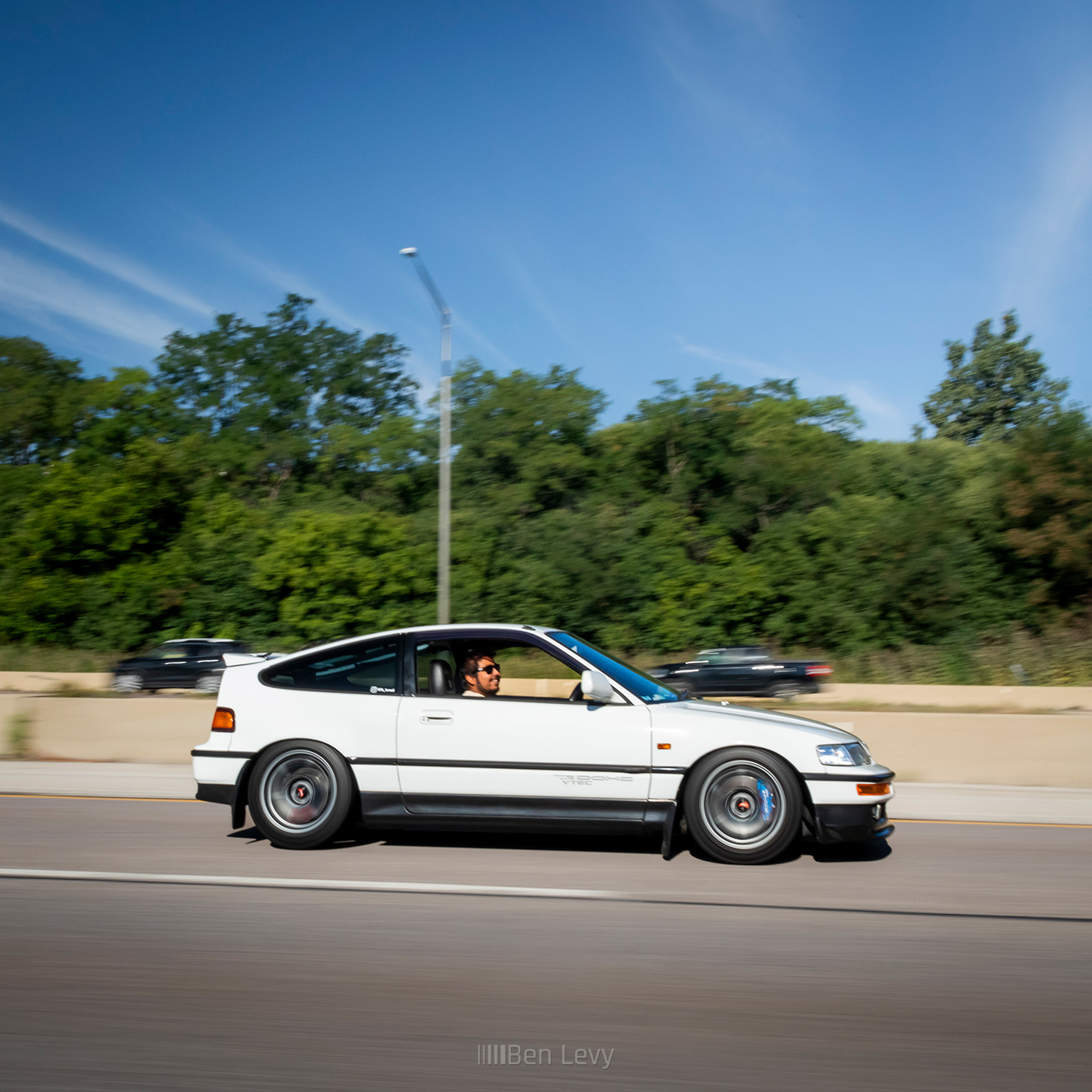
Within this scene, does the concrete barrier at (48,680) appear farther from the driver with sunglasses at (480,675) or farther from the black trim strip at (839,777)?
the black trim strip at (839,777)

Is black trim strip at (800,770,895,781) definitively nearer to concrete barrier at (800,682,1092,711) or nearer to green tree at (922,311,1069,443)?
concrete barrier at (800,682,1092,711)

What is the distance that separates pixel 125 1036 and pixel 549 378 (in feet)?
146

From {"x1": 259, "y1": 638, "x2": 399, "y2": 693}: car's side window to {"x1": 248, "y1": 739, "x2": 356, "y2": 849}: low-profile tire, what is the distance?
409 mm

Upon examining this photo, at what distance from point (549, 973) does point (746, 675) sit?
26506 mm

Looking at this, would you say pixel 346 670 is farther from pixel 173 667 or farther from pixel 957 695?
pixel 173 667

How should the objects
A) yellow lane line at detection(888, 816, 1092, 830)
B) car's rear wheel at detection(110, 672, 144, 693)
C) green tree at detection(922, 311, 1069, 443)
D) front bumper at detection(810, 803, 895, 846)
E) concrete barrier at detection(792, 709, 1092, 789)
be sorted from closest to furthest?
front bumper at detection(810, 803, 895, 846), yellow lane line at detection(888, 816, 1092, 830), concrete barrier at detection(792, 709, 1092, 789), car's rear wheel at detection(110, 672, 144, 693), green tree at detection(922, 311, 1069, 443)

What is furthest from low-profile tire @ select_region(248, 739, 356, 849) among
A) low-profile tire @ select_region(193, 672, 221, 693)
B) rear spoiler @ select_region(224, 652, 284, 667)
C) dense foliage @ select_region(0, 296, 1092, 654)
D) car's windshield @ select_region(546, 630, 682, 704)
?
dense foliage @ select_region(0, 296, 1092, 654)

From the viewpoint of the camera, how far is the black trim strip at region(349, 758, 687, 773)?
21.0 ft

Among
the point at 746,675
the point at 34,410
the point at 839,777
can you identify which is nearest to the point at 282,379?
the point at 34,410

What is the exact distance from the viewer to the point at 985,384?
71.4 meters

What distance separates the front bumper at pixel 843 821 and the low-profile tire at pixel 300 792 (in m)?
2.90

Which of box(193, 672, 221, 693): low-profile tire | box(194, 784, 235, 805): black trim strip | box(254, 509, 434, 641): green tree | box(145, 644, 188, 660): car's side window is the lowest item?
box(194, 784, 235, 805): black trim strip

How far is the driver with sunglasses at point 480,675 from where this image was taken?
7.07 m

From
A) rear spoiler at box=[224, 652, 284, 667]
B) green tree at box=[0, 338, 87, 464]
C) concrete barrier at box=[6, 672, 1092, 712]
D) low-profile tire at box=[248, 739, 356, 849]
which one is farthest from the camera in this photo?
green tree at box=[0, 338, 87, 464]
